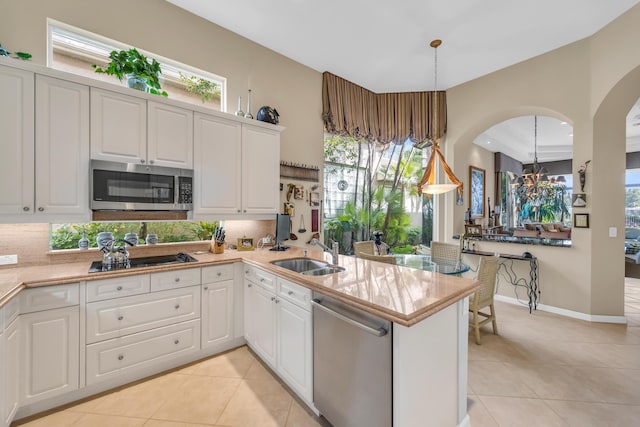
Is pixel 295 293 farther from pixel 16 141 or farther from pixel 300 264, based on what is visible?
pixel 16 141

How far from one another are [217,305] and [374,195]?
10.2 ft

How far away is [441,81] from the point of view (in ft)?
14.3

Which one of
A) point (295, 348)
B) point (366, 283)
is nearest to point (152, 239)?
point (295, 348)

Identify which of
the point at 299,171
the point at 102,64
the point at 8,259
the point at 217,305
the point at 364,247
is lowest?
the point at 217,305

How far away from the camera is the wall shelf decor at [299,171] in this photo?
350 centimetres

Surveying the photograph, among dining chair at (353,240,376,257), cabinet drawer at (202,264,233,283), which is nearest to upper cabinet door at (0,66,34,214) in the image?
cabinet drawer at (202,264,233,283)

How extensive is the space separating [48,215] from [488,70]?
18.0ft

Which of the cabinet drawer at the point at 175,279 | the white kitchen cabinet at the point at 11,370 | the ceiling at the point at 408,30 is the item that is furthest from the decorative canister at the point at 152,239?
the ceiling at the point at 408,30

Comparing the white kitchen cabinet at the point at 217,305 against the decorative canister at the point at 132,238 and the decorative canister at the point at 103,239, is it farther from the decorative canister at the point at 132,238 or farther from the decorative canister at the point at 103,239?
the decorative canister at the point at 103,239

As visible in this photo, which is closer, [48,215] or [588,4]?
[48,215]

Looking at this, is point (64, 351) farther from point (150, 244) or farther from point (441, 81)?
point (441, 81)

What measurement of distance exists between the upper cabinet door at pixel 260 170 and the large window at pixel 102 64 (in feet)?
1.93

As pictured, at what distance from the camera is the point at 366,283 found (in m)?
1.69

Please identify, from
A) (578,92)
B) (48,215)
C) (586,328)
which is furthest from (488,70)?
(48,215)
